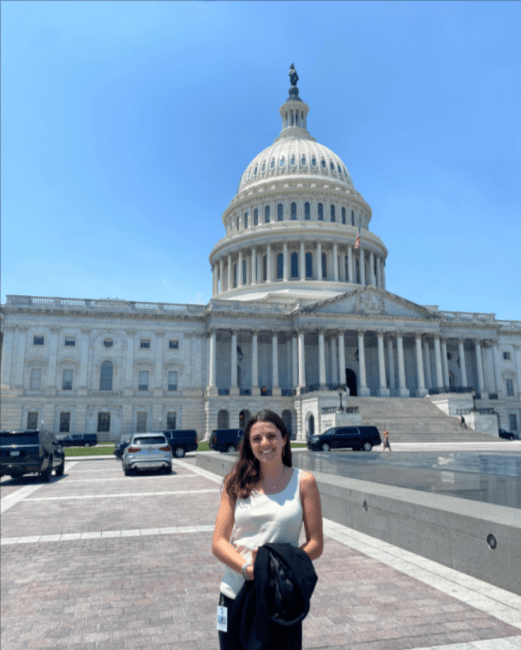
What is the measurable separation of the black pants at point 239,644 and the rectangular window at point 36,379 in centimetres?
6163

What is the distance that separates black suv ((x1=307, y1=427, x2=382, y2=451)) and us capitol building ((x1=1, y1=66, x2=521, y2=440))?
1724 centimetres

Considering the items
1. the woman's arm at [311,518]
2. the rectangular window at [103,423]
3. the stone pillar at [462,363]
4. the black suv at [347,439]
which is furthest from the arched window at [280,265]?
the woman's arm at [311,518]

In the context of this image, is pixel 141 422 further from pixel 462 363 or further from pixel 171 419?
pixel 462 363

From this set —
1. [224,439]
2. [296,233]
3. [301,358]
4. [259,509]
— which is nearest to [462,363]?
[301,358]

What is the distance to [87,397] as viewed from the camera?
6031 centimetres

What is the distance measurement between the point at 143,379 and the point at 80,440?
34.7 ft

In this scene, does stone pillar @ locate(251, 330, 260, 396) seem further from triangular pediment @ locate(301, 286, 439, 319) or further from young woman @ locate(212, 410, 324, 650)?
young woman @ locate(212, 410, 324, 650)

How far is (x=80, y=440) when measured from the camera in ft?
181

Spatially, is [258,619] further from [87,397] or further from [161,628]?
[87,397]

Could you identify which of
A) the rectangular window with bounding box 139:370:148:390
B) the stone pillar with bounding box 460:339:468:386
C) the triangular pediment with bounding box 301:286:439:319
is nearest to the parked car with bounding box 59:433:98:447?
the rectangular window with bounding box 139:370:148:390

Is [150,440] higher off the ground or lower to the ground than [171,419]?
lower

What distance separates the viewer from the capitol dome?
247 ft

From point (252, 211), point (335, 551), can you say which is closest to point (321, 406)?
point (252, 211)

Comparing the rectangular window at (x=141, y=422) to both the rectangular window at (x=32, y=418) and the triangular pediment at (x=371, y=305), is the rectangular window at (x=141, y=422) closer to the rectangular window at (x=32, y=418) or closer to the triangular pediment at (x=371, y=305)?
the rectangular window at (x=32, y=418)
